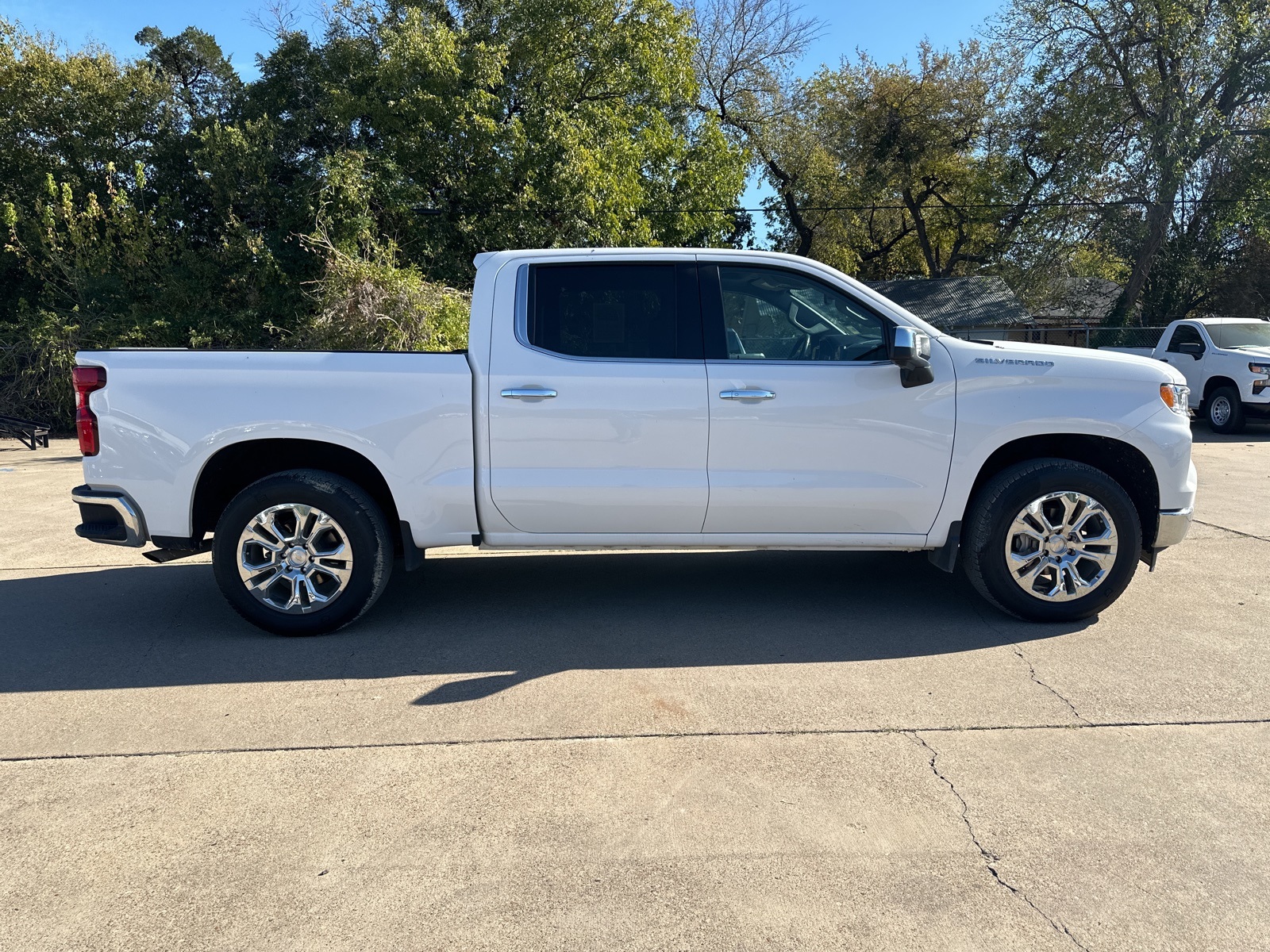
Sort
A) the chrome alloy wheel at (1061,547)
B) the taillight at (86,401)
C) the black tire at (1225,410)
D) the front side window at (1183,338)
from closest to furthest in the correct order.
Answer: the taillight at (86,401), the chrome alloy wheel at (1061,547), the black tire at (1225,410), the front side window at (1183,338)

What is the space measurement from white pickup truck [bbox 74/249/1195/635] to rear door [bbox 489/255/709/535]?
0.04 ft

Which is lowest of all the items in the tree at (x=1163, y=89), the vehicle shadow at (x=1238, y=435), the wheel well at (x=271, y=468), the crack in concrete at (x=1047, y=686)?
the crack in concrete at (x=1047, y=686)

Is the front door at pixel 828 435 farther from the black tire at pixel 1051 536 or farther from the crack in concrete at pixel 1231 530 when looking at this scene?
the crack in concrete at pixel 1231 530

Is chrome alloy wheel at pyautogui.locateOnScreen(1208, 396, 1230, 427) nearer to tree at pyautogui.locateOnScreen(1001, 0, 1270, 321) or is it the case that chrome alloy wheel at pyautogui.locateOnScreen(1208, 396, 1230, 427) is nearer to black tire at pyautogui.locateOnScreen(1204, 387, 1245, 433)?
black tire at pyautogui.locateOnScreen(1204, 387, 1245, 433)

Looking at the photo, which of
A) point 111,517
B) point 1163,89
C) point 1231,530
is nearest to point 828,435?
point 111,517

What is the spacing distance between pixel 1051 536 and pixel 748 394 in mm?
1808

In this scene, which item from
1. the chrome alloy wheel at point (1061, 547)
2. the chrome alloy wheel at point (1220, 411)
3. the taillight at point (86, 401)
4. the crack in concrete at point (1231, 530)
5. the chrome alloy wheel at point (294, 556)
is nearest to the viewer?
the taillight at point (86, 401)

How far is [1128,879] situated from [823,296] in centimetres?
319

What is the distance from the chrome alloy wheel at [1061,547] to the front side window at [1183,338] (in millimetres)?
13358

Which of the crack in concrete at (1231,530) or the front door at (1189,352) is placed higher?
the front door at (1189,352)

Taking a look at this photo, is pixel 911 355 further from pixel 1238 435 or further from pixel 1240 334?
pixel 1240 334

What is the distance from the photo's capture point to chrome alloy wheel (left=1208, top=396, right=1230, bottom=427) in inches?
607

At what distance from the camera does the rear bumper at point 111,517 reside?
190 inches

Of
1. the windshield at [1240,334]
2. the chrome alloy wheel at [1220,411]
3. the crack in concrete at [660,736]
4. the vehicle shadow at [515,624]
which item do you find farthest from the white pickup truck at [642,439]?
the windshield at [1240,334]
